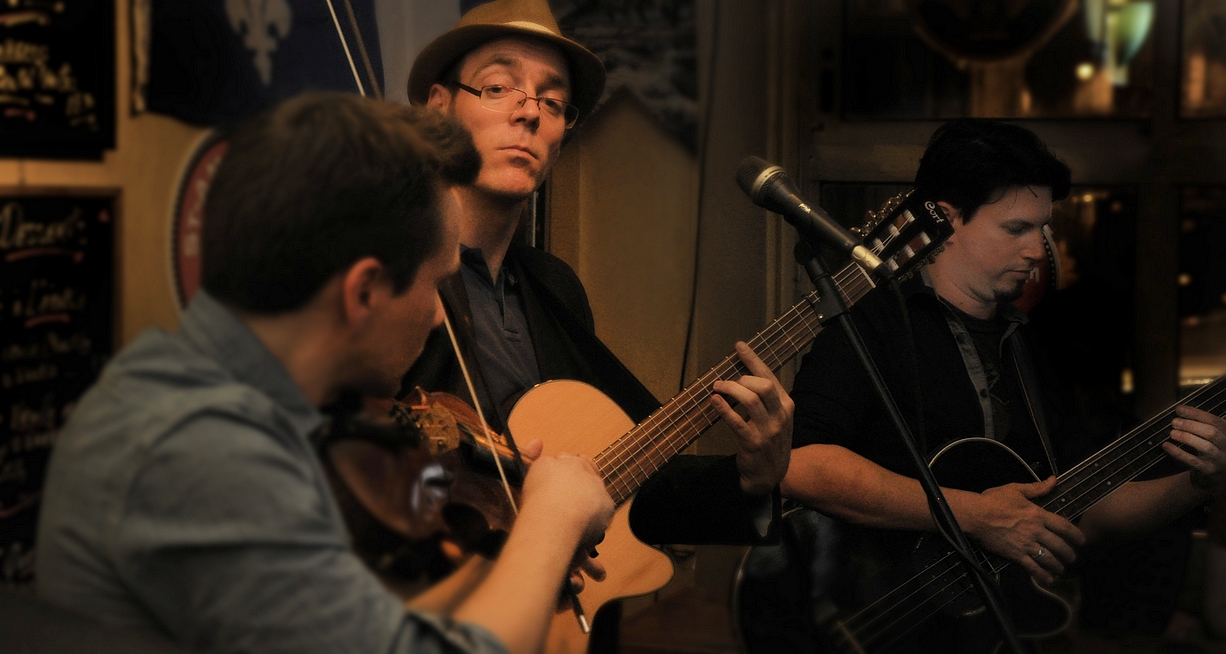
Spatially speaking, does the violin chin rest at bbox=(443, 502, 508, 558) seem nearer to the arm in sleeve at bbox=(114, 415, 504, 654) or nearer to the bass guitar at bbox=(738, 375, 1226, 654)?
the arm in sleeve at bbox=(114, 415, 504, 654)

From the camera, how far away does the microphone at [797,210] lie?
1083 mm

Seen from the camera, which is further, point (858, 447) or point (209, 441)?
point (858, 447)

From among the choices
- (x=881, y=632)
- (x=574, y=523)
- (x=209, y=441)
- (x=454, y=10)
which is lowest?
(x=881, y=632)

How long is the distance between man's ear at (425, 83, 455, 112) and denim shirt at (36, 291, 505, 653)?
53cm

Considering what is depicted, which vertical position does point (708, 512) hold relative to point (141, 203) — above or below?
below

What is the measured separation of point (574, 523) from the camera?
2.90 ft

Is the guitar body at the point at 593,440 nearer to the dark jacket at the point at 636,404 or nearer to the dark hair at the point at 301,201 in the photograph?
the dark jacket at the point at 636,404

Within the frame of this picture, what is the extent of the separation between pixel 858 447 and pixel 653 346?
0.97 feet

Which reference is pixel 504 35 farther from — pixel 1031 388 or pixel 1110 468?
pixel 1110 468

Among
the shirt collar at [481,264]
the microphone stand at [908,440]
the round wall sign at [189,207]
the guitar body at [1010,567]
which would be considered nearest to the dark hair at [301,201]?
the round wall sign at [189,207]

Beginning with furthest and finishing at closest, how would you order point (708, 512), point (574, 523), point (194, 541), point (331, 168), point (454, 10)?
1. point (708, 512)
2. point (454, 10)
3. point (574, 523)
4. point (331, 168)
5. point (194, 541)

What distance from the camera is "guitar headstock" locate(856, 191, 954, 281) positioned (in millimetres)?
A: 1325

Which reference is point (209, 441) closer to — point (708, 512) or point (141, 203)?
point (141, 203)

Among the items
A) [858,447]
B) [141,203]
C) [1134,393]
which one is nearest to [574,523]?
[141,203]
